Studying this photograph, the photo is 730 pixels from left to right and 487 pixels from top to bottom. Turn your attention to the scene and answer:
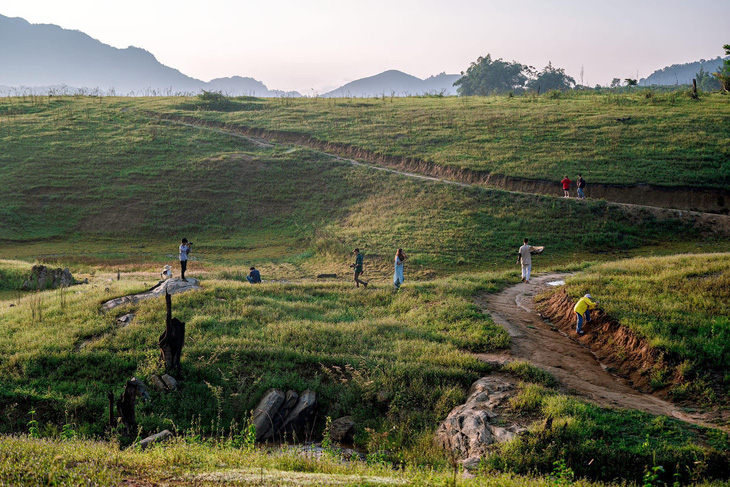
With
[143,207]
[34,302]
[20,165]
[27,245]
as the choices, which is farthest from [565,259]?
[20,165]

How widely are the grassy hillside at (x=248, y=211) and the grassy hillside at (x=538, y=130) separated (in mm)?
5464

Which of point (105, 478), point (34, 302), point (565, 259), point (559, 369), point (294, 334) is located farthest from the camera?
point (565, 259)

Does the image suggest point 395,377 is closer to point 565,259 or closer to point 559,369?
point 559,369

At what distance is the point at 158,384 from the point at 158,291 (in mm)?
6584

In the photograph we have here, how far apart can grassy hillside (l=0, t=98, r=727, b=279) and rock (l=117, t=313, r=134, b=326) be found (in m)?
11.6

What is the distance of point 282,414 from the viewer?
35.0 ft

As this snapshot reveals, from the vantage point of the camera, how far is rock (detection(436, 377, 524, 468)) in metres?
8.77

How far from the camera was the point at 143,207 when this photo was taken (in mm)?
36406

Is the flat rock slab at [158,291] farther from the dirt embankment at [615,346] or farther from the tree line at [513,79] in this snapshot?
the tree line at [513,79]

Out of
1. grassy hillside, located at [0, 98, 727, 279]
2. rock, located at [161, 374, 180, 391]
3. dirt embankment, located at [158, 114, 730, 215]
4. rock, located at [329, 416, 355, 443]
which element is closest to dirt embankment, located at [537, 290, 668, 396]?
rock, located at [329, 416, 355, 443]

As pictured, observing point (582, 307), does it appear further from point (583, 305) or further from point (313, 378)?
point (313, 378)

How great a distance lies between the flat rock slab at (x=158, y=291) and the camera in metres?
15.9

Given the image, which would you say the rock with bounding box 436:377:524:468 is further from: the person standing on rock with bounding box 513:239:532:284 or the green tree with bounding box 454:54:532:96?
the green tree with bounding box 454:54:532:96

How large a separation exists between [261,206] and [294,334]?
24.7 metres
